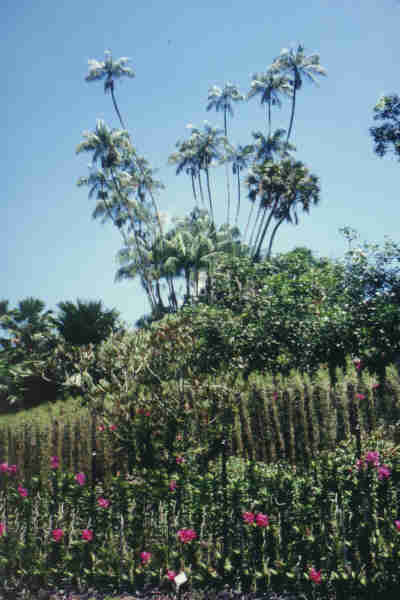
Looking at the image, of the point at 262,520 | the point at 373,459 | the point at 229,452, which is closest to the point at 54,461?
the point at 229,452

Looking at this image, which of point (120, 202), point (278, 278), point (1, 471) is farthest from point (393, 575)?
point (120, 202)

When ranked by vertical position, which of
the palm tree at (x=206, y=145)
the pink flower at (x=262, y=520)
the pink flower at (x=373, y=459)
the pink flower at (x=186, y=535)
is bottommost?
the pink flower at (x=186, y=535)

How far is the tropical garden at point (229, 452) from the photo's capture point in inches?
171

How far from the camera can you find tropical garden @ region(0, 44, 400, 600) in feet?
14.3

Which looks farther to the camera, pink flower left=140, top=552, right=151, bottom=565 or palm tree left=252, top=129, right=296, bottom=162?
palm tree left=252, top=129, right=296, bottom=162

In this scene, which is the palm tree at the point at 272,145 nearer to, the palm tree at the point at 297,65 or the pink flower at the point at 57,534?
the palm tree at the point at 297,65

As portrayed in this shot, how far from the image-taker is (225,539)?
14.7ft

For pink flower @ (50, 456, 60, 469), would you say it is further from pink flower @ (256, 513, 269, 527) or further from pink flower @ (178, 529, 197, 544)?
pink flower @ (256, 513, 269, 527)

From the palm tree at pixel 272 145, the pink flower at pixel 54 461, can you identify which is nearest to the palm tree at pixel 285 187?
the palm tree at pixel 272 145

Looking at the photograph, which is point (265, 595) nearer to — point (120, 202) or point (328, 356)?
point (328, 356)

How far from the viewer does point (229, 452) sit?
8.83 meters

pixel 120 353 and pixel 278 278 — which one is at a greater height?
pixel 278 278

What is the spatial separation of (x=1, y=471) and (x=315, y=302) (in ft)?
27.6

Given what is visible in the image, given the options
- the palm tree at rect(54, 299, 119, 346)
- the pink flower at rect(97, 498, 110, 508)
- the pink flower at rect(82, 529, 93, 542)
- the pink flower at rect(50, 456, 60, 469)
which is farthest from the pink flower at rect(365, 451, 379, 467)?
the palm tree at rect(54, 299, 119, 346)
